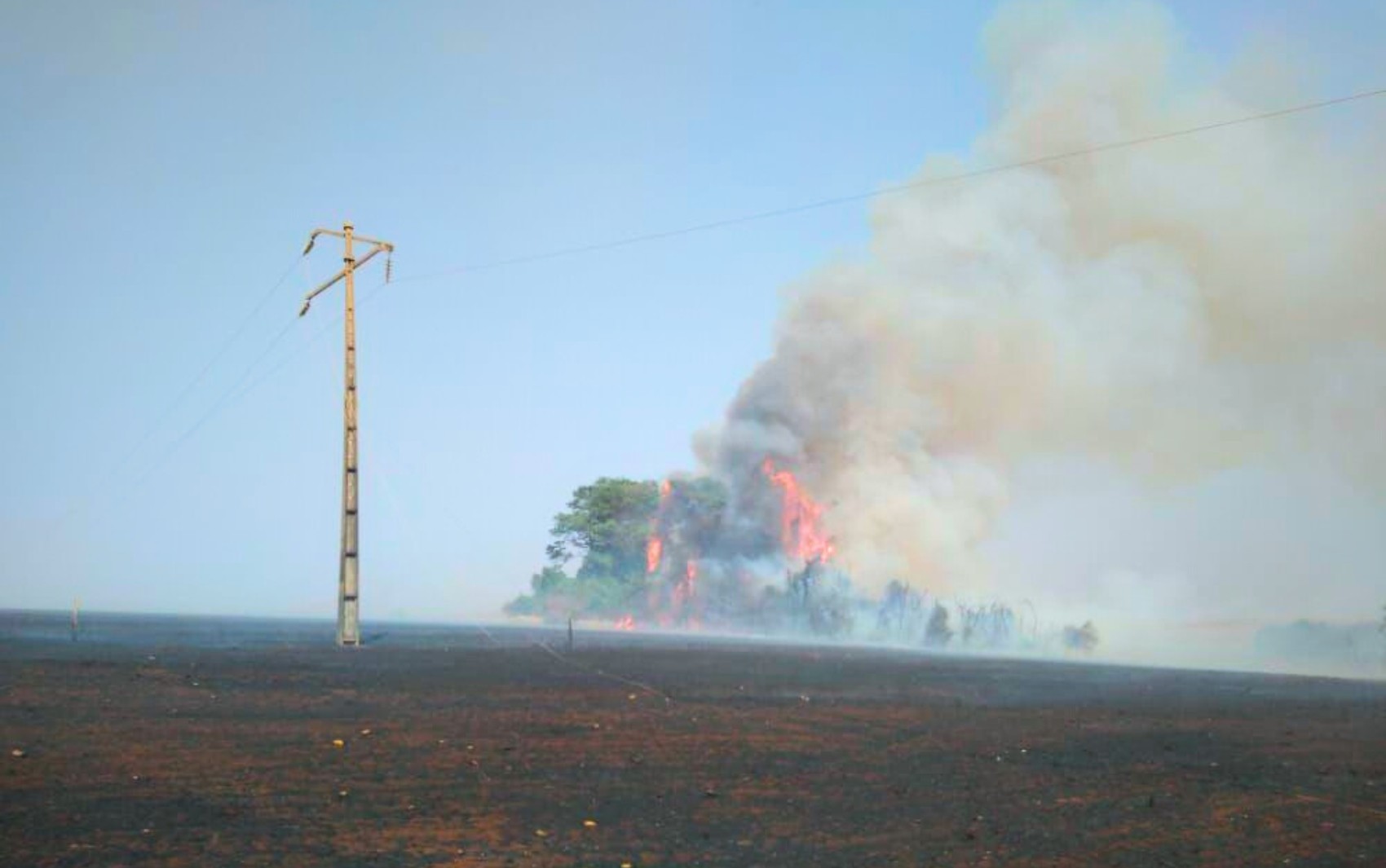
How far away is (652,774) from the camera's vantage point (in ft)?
54.5

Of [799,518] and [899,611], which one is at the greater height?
[799,518]

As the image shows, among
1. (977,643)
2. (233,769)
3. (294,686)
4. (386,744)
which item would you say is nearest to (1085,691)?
(294,686)

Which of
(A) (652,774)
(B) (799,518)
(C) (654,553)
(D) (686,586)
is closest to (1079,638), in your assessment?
(B) (799,518)

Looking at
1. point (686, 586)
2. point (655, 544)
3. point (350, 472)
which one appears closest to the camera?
point (350, 472)

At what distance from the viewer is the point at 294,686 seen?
2833 centimetres

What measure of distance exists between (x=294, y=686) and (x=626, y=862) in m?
18.8

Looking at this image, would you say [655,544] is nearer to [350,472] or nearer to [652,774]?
[350,472]

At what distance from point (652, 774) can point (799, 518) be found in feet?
277

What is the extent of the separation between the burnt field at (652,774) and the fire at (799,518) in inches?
2594

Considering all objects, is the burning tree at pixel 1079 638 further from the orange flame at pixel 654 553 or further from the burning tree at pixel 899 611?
the orange flame at pixel 654 553

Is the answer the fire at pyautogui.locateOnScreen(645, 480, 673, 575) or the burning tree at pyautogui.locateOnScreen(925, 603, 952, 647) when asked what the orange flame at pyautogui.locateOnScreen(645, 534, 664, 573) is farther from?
the burning tree at pyautogui.locateOnScreen(925, 603, 952, 647)

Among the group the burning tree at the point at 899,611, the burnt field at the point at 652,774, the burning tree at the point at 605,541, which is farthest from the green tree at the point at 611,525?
the burnt field at the point at 652,774

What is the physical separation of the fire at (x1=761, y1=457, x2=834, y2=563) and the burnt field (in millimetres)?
65878

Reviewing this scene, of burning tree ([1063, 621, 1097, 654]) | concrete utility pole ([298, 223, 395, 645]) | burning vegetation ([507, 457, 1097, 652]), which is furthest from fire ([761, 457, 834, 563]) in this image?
concrete utility pole ([298, 223, 395, 645])
